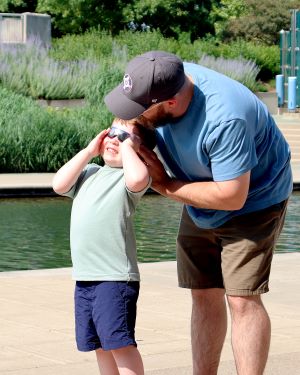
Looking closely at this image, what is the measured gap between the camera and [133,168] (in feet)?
16.0

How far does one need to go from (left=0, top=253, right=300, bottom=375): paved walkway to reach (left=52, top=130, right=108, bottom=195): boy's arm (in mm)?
1224

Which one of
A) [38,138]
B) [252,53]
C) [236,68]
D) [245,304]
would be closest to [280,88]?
[236,68]

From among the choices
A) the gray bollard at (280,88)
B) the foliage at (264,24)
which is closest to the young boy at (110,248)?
the gray bollard at (280,88)

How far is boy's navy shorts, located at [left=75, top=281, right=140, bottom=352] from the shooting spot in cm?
483

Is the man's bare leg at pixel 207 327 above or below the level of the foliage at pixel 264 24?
above

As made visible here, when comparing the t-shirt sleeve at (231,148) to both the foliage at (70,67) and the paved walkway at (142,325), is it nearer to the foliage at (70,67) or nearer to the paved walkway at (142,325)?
the paved walkway at (142,325)

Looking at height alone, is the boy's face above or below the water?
above

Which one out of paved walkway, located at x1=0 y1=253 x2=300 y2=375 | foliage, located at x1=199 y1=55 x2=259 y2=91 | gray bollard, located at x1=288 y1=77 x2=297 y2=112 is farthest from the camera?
foliage, located at x1=199 y1=55 x2=259 y2=91

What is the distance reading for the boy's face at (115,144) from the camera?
16.1 ft

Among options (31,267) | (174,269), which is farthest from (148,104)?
(31,267)

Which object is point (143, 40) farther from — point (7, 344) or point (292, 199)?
point (7, 344)

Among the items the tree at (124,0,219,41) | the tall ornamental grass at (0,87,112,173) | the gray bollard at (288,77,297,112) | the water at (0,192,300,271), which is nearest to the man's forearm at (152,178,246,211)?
the water at (0,192,300,271)

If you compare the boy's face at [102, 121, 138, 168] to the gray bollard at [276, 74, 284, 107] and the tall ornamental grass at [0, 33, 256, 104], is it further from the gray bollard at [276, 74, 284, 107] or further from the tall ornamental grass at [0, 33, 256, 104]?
the gray bollard at [276, 74, 284, 107]

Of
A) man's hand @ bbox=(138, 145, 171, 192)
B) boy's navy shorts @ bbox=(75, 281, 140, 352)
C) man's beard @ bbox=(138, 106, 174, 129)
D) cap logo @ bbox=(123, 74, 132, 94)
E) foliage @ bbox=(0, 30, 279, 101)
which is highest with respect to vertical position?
cap logo @ bbox=(123, 74, 132, 94)
